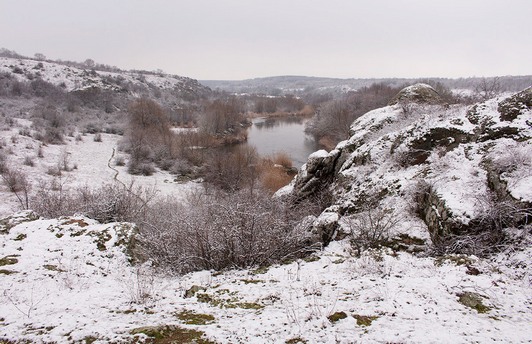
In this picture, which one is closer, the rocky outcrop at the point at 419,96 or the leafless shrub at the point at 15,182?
the rocky outcrop at the point at 419,96

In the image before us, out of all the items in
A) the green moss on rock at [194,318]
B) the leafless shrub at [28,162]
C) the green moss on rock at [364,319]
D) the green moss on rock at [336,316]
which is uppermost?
the green moss on rock at [364,319]

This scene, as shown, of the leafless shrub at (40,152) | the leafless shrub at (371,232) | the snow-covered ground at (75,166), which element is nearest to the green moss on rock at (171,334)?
the leafless shrub at (371,232)

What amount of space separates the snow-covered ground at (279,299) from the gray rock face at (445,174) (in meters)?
1.20

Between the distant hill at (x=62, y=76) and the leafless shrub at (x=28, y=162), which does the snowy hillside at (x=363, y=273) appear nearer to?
the leafless shrub at (x=28, y=162)

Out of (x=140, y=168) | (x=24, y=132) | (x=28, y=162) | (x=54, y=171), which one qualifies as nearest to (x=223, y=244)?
(x=54, y=171)

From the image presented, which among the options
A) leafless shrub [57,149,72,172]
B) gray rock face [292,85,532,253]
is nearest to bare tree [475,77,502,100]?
gray rock face [292,85,532,253]

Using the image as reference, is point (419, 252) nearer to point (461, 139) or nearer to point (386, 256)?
point (386, 256)

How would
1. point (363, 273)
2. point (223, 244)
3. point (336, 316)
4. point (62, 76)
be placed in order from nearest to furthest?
1. point (336, 316)
2. point (363, 273)
3. point (223, 244)
4. point (62, 76)

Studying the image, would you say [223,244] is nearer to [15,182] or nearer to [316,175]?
[316,175]

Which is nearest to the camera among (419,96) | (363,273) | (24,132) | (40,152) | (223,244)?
(363,273)

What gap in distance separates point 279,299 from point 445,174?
18.6 ft

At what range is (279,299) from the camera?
424 cm

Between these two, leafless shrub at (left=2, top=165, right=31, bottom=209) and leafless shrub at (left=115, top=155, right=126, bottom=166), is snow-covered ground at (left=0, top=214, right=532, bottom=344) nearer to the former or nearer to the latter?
leafless shrub at (left=2, top=165, right=31, bottom=209)

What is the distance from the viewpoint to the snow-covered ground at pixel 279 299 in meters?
3.20
